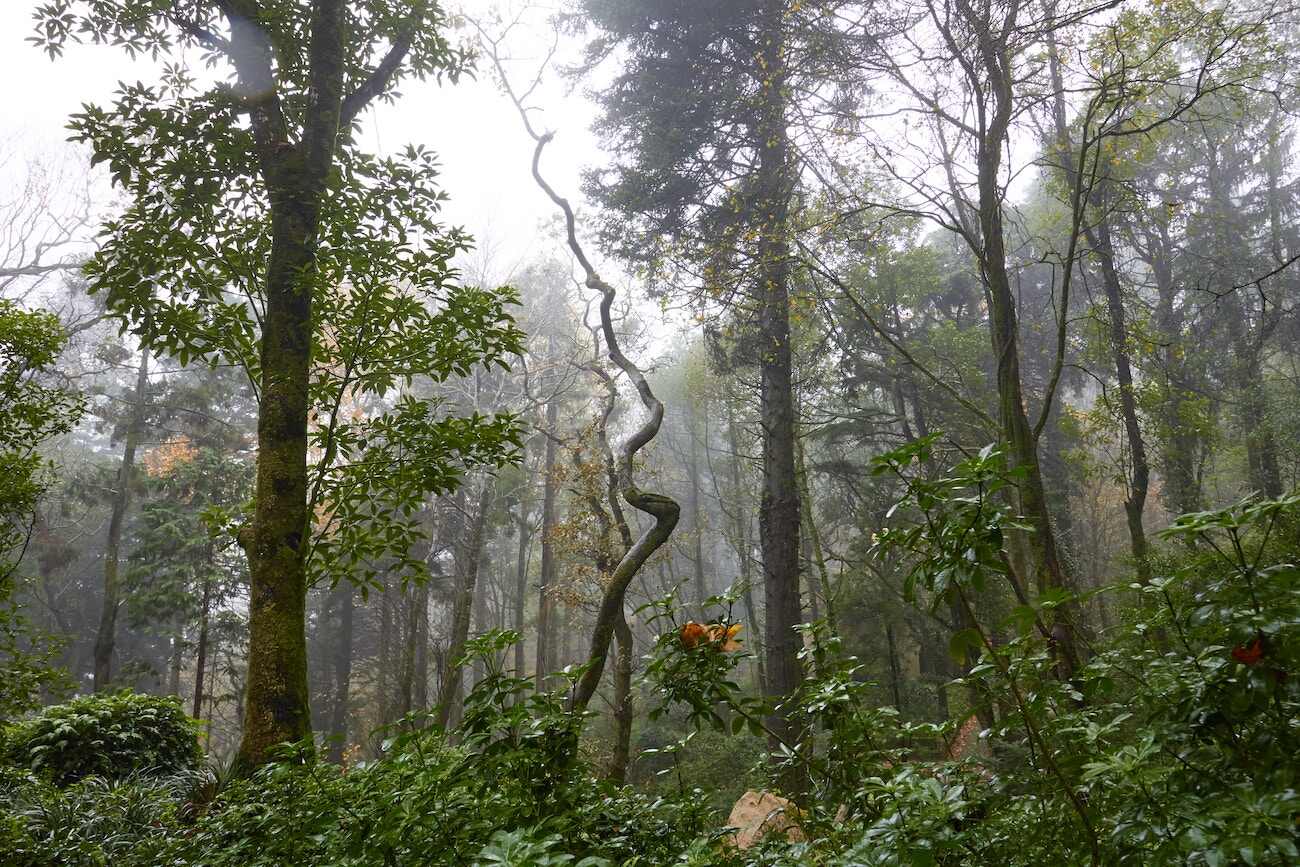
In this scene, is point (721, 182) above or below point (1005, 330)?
above

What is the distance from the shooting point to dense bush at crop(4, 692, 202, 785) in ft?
16.0

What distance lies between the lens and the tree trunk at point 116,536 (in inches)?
508

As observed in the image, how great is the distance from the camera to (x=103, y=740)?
5098 mm

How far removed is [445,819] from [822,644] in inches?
45.4

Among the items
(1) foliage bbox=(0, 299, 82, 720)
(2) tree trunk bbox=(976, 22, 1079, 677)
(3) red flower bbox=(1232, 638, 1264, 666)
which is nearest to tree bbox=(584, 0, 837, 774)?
(2) tree trunk bbox=(976, 22, 1079, 677)

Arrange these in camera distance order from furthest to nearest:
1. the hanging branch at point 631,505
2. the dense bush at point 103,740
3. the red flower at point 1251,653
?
the dense bush at point 103,740, the hanging branch at point 631,505, the red flower at point 1251,653

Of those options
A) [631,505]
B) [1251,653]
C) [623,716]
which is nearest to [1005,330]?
[631,505]

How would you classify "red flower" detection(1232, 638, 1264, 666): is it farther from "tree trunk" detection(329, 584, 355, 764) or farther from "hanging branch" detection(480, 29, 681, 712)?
"tree trunk" detection(329, 584, 355, 764)

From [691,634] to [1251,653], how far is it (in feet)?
4.74

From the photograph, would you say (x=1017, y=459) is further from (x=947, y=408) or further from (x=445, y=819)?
(x=947, y=408)

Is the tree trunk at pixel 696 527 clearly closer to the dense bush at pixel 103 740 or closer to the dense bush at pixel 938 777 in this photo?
the dense bush at pixel 103 740

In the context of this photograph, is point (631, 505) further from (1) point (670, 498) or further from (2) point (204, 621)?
(2) point (204, 621)

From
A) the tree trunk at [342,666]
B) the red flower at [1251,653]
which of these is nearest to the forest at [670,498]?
the red flower at [1251,653]

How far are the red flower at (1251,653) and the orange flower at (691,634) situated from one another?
141cm
